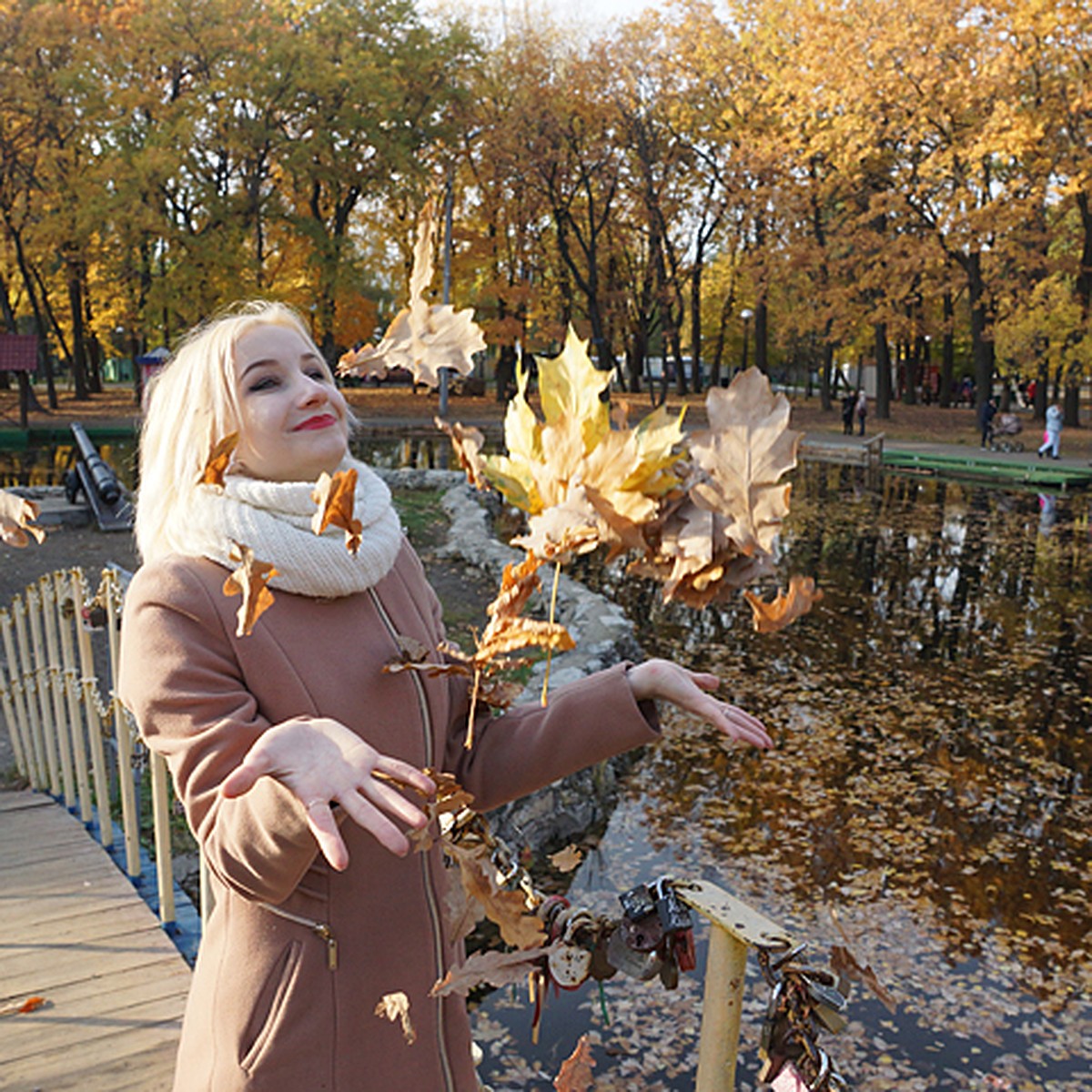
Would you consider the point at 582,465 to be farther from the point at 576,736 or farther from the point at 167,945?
the point at 167,945

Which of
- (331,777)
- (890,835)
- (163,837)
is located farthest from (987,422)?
(331,777)

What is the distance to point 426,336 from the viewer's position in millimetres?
1144

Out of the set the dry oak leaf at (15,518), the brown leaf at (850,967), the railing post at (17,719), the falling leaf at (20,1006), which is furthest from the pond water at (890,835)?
the railing post at (17,719)

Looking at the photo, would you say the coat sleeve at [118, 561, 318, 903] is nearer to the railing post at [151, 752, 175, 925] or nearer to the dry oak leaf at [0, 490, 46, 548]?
the dry oak leaf at [0, 490, 46, 548]

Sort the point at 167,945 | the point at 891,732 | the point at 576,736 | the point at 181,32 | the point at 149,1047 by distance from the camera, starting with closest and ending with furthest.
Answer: the point at 576,736
the point at 149,1047
the point at 167,945
the point at 891,732
the point at 181,32

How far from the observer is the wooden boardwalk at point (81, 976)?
7.88ft

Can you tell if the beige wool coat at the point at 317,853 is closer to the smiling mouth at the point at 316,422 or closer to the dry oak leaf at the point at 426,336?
the smiling mouth at the point at 316,422

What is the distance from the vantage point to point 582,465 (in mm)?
963

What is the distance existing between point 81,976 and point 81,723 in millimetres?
1295

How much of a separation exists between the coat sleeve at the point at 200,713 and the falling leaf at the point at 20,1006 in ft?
5.68

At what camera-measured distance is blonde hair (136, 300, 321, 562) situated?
4.59 feet

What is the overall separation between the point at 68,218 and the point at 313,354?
25855 millimetres

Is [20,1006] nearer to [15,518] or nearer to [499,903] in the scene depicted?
[15,518]

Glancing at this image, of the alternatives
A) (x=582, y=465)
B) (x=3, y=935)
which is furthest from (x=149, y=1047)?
(x=582, y=465)
